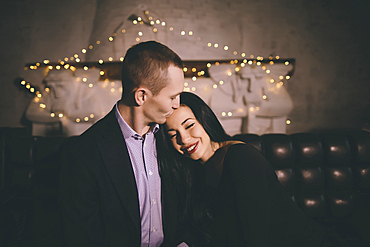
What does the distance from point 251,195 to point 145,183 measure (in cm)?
47

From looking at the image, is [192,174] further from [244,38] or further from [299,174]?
[244,38]

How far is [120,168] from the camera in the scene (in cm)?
77

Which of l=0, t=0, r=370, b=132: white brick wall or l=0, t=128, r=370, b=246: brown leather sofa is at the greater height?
l=0, t=0, r=370, b=132: white brick wall

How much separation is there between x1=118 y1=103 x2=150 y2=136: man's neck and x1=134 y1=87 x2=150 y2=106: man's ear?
0.05 metres

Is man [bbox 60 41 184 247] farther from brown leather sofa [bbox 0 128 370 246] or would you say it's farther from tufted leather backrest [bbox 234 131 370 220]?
tufted leather backrest [bbox 234 131 370 220]

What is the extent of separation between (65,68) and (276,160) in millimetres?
1990

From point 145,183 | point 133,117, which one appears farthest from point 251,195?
point 133,117

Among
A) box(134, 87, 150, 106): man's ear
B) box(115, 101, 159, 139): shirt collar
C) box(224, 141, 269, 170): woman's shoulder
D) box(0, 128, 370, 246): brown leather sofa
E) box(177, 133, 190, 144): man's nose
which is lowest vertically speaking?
box(0, 128, 370, 246): brown leather sofa

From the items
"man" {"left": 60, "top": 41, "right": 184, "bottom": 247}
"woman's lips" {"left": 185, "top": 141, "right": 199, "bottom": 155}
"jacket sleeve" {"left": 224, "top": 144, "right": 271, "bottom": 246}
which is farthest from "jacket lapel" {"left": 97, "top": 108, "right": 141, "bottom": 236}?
"jacket sleeve" {"left": 224, "top": 144, "right": 271, "bottom": 246}

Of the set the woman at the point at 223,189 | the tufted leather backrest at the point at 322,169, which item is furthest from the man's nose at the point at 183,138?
the tufted leather backrest at the point at 322,169

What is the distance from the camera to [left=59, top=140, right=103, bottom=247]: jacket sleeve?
0.72 m

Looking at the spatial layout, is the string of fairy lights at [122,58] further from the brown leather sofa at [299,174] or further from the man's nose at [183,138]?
the man's nose at [183,138]

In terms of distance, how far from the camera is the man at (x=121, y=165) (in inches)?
28.6

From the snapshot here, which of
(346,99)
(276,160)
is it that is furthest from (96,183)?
(346,99)
